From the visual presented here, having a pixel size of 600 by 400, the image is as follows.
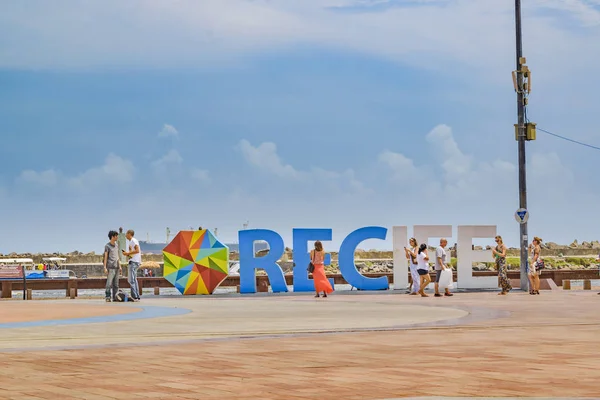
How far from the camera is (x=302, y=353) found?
1272 cm

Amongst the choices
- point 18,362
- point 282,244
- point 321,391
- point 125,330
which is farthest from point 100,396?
point 282,244

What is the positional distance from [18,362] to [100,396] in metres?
3.05

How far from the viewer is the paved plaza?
9.49 metres

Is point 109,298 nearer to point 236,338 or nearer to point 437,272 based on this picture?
point 437,272

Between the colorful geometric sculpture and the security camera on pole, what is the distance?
368 inches

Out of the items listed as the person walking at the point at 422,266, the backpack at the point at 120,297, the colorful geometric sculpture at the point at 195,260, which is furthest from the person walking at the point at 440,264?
the backpack at the point at 120,297

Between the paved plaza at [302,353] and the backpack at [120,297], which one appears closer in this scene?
the paved plaza at [302,353]

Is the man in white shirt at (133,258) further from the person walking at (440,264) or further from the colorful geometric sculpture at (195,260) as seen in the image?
the person walking at (440,264)

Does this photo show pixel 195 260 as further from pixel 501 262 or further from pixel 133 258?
pixel 501 262

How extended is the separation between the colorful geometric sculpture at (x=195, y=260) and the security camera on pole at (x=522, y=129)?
30.7ft

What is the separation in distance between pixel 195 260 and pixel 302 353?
65.8ft

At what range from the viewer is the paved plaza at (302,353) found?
31.1 feet

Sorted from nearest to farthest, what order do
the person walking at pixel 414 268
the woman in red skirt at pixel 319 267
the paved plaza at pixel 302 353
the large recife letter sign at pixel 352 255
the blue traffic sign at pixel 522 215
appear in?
the paved plaza at pixel 302 353
the woman in red skirt at pixel 319 267
the person walking at pixel 414 268
the blue traffic sign at pixel 522 215
the large recife letter sign at pixel 352 255

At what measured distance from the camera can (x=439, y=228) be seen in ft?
112
